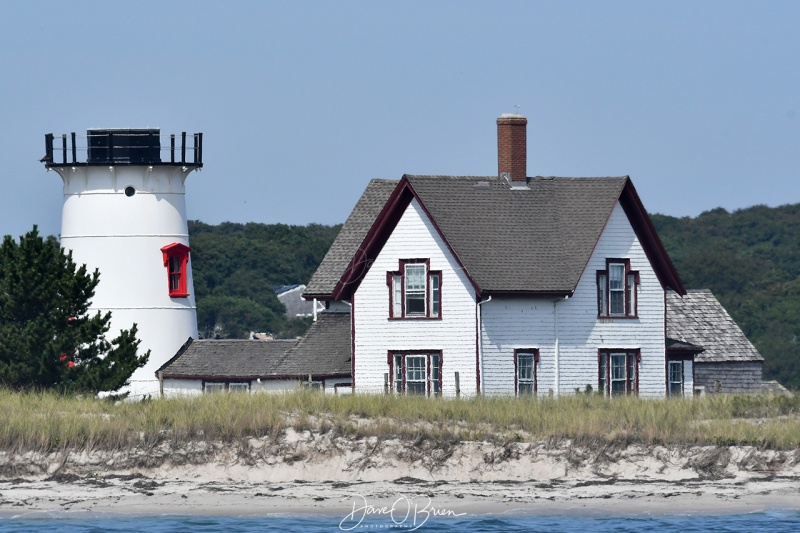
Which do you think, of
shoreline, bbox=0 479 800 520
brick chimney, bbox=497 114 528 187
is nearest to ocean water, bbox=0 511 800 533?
shoreline, bbox=0 479 800 520

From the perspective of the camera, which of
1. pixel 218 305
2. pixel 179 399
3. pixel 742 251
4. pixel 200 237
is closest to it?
pixel 179 399

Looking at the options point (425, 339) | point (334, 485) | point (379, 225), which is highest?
point (379, 225)

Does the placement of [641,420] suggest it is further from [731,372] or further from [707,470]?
[731,372]

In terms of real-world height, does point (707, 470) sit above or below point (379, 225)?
below

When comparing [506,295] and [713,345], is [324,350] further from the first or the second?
[713,345]

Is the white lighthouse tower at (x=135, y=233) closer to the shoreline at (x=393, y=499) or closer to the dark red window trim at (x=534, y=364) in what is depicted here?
the dark red window trim at (x=534, y=364)

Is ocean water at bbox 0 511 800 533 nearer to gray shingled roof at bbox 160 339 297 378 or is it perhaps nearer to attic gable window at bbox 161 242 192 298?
gray shingled roof at bbox 160 339 297 378

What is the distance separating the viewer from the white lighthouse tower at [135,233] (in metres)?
45.4

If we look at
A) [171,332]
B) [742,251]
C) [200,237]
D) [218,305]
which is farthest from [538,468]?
[742,251]

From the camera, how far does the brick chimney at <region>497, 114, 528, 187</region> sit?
42.8 m

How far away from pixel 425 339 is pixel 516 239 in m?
3.36

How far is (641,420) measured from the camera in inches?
1166

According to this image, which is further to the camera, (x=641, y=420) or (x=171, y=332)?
(x=171, y=332)

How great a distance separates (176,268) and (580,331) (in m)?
12.1
